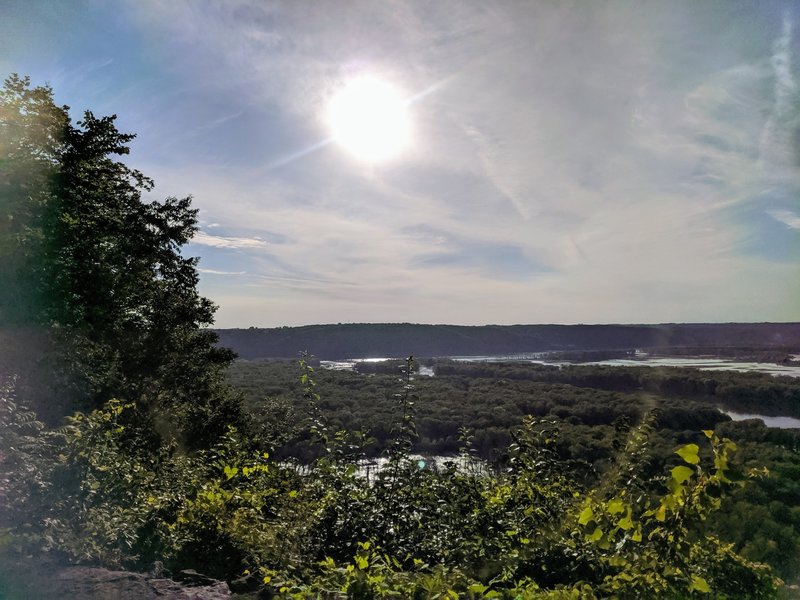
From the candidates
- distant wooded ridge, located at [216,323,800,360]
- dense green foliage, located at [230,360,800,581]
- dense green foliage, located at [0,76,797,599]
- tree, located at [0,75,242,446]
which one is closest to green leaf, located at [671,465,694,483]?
dense green foliage, located at [0,76,797,599]

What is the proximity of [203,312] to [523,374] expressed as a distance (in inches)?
2471

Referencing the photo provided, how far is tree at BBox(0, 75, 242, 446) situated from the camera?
37.4 feet

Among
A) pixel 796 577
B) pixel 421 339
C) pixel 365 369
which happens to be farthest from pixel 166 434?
pixel 421 339

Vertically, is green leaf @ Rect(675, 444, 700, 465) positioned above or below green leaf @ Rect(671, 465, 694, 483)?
above

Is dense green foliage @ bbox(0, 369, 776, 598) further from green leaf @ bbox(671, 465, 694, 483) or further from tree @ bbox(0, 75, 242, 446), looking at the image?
tree @ bbox(0, 75, 242, 446)

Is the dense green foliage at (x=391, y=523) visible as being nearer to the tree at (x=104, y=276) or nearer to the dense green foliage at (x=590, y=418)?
the dense green foliage at (x=590, y=418)

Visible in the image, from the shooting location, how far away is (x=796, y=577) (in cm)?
395

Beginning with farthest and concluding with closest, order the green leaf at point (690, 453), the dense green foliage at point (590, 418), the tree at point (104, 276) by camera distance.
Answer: the tree at point (104, 276), the dense green foliage at point (590, 418), the green leaf at point (690, 453)

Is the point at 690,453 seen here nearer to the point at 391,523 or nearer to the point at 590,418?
the point at 391,523

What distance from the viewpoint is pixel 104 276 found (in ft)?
45.5

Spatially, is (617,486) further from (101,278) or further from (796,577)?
(101,278)

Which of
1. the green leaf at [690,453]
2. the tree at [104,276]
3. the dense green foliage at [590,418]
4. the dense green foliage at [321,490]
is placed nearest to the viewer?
the green leaf at [690,453]

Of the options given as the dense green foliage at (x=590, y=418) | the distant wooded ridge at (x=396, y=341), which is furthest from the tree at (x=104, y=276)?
the distant wooded ridge at (x=396, y=341)

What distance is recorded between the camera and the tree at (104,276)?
11.4 metres
